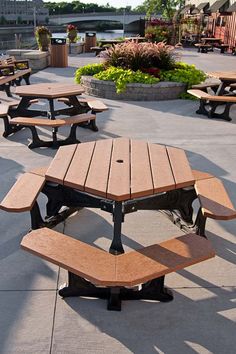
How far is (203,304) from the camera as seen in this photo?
8.63 ft

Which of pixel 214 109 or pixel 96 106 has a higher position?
pixel 96 106

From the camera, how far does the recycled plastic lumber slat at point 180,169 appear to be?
114 inches

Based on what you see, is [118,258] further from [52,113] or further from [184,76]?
[184,76]

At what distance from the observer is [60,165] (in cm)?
318

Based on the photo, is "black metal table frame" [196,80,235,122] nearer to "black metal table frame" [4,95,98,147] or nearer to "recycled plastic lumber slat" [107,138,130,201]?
"black metal table frame" [4,95,98,147]

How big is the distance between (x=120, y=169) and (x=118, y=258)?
88 cm

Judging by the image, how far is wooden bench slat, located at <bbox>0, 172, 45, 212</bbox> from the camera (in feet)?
9.27

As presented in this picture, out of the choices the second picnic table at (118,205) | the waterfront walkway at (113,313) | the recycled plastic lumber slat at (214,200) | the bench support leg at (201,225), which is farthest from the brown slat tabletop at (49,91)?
the bench support leg at (201,225)

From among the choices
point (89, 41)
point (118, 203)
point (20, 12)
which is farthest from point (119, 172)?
point (20, 12)

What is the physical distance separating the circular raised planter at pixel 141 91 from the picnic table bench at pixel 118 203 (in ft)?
18.4

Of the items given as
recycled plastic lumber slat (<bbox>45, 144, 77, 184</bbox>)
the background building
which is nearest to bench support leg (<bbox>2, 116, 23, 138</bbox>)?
recycled plastic lumber slat (<bbox>45, 144, 77, 184</bbox>)

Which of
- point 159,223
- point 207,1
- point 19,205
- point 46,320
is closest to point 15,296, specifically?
point 46,320

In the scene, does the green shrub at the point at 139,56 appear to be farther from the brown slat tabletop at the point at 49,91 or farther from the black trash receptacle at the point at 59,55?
the black trash receptacle at the point at 59,55

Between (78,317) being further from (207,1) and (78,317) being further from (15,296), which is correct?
(207,1)
